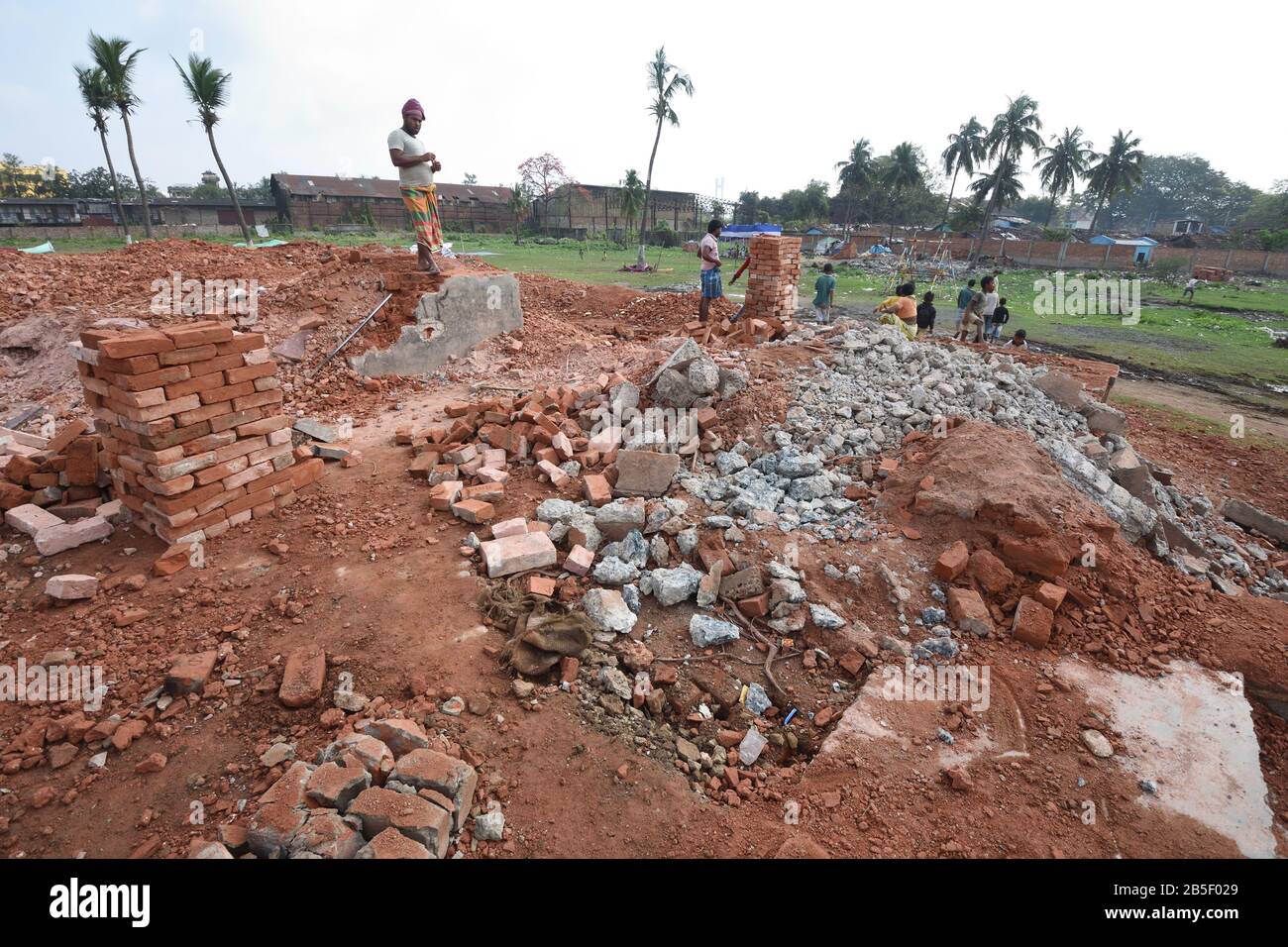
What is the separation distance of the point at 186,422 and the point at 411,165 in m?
4.97

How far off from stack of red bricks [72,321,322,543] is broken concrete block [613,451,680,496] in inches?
110

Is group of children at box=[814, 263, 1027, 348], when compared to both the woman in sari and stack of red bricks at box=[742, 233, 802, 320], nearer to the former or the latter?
the woman in sari

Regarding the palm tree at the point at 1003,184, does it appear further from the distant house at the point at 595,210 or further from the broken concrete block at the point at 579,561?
the broken concrete block at the point at 579,561

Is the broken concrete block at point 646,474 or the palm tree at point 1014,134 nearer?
the broken concrete block at point 646,474

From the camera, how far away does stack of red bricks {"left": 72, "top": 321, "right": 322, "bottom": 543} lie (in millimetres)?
4000

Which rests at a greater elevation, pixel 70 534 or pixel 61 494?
pixel 61 494

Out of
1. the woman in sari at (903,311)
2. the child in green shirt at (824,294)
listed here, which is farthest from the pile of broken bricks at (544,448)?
the child in green shirt at (824,294)

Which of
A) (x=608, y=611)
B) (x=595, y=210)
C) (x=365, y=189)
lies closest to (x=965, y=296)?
(x=608, y=611)

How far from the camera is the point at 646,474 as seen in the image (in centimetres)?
515

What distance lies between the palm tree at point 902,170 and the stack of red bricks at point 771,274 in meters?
40.3

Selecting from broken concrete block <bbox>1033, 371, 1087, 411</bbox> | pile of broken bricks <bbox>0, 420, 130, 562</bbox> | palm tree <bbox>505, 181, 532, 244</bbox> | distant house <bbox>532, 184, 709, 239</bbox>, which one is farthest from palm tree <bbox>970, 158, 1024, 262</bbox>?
pile of broken bricks <bbox>0, 420, 130, 562</bbox>

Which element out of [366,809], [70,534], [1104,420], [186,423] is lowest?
[366,809]

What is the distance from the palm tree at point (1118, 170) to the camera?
134ft

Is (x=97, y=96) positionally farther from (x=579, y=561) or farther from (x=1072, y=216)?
(x=1072, y=216)
